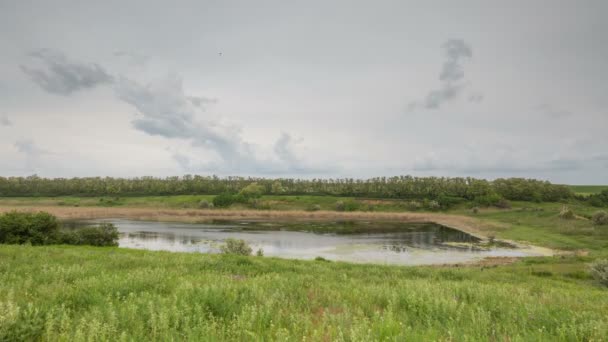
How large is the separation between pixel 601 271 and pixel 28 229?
49.3m

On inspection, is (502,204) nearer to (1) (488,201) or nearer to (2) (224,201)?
(1) (488,201)

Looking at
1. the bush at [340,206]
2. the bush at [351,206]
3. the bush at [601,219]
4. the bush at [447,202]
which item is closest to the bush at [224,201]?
the bush at [340,206]

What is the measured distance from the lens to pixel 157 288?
7.88 metres

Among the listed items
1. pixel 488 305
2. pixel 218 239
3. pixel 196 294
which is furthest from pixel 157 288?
pixel 218 239

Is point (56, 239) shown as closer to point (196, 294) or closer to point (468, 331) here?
point (196, 294)

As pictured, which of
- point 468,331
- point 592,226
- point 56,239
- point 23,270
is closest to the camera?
point 468,331

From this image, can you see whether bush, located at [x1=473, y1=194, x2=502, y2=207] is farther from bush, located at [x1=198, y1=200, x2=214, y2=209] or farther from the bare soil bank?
bush, located at [x1=198, y1=200, x2=214, y2=209]

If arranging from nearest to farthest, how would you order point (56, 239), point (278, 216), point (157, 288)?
point (157, 288), point (56, 239), point (278, 216)

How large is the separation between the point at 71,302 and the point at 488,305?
8223 mm

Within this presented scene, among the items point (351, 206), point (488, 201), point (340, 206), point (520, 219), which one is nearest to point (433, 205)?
point (488, 201)

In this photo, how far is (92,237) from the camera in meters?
36.9

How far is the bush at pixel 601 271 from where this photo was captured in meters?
21.1

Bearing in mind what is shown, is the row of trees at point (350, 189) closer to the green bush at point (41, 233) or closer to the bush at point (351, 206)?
the bush at point (351, 206)

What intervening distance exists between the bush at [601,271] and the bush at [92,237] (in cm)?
4447
